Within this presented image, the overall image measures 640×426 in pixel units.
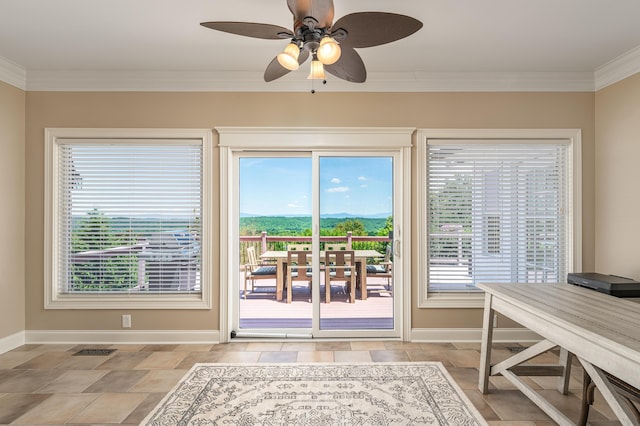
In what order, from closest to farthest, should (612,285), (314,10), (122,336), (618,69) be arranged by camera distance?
(314,10)
(612,285)
(618,69)
(122,336)

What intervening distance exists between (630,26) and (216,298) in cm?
417

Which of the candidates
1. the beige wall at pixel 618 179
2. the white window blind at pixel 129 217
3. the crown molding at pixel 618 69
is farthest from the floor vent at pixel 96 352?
the crown molding at pixel 618 69

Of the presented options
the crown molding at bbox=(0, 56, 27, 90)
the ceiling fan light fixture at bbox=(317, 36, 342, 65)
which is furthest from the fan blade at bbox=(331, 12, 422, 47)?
the crown molding at bbox=(0, 56, 27, 90)

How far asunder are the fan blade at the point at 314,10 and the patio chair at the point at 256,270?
2.60 metres

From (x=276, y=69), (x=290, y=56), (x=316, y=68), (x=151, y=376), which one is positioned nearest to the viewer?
(x=290, y=56)

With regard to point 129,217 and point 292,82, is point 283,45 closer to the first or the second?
point 292,82

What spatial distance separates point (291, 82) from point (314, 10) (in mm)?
2009

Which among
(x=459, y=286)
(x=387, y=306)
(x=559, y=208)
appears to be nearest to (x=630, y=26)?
(x=559, y=208)

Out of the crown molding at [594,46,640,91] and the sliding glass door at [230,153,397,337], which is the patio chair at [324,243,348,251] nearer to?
the sliding glass door at [230,153,397,337]

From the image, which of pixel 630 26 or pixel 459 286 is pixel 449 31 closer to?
pixel 630 26

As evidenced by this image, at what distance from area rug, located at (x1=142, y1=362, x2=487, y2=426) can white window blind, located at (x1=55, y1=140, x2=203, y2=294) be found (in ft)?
3.92

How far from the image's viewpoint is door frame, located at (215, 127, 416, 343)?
367 centimetres

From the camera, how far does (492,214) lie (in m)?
3.74

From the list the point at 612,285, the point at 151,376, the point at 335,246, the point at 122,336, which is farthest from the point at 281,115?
the point at 612,285
